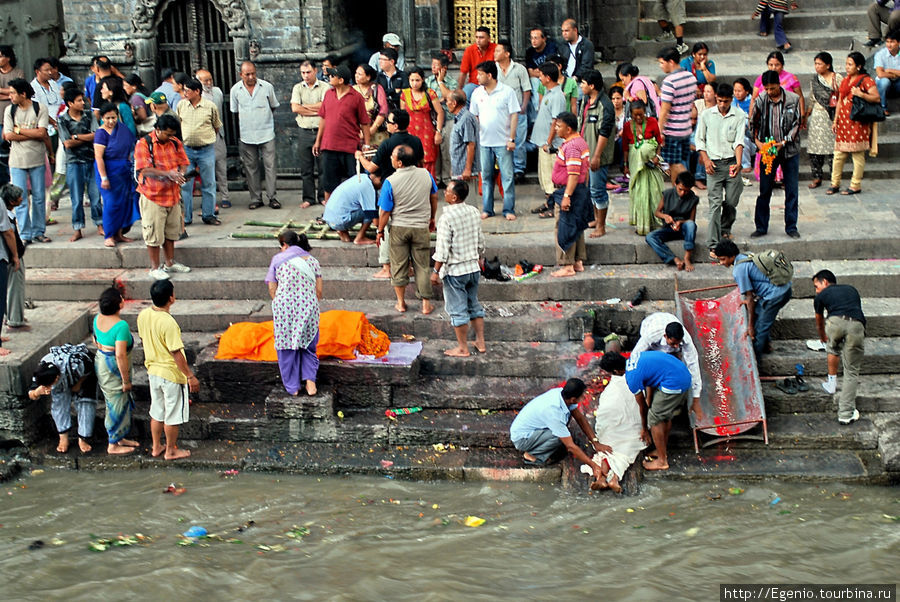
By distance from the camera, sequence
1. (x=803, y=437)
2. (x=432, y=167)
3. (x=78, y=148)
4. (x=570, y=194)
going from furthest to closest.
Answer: (x=432, y=167) < (x=78, y=148) < (x=570, y=194) < (x=803, y=437)

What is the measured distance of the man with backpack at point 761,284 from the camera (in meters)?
9.30

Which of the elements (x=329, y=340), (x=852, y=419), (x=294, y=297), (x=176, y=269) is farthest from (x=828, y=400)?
(x=176, y=269)

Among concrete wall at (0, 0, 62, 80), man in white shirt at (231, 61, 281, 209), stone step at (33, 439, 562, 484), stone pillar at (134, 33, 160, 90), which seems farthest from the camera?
concrete wall at (0, 0, 62, 80)

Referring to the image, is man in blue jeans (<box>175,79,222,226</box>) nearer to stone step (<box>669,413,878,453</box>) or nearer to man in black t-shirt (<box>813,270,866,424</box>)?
stone step (<box>669,413,878,453</box>)

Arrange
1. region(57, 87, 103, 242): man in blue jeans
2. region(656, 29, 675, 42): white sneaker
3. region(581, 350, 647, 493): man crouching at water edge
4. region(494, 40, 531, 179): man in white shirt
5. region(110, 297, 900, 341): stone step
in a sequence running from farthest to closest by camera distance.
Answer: region(656, 29, 675, 42): white sneaker → region(494, 40, 531, 179): man in white shirt → region(57, 87, 103, 242): man in blue jeans → region(110, 297, 900, 341): stone step → region(581, 350, 647, 493): man crouching at water edge

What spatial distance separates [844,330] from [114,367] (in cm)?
595

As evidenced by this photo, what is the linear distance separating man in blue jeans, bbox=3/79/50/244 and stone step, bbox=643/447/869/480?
7.12 metres

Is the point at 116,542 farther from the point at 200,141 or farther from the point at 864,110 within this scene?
the point at 864,110

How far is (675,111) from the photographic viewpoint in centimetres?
1165

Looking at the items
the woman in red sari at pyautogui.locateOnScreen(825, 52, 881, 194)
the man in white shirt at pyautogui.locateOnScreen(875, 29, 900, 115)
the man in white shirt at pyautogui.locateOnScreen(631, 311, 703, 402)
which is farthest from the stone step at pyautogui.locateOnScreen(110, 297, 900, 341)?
the man in white shirt at pyautogui.locateOnScreen(875, 29, 900, 115)

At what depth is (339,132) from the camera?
1183 cm

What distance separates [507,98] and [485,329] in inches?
106

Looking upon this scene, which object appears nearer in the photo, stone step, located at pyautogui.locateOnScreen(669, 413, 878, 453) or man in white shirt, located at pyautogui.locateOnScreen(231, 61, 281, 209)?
stone step, located at pyautogui.locateOnScreen(669, 413, 878, 453)

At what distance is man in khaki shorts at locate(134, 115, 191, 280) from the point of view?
10.8 metres
